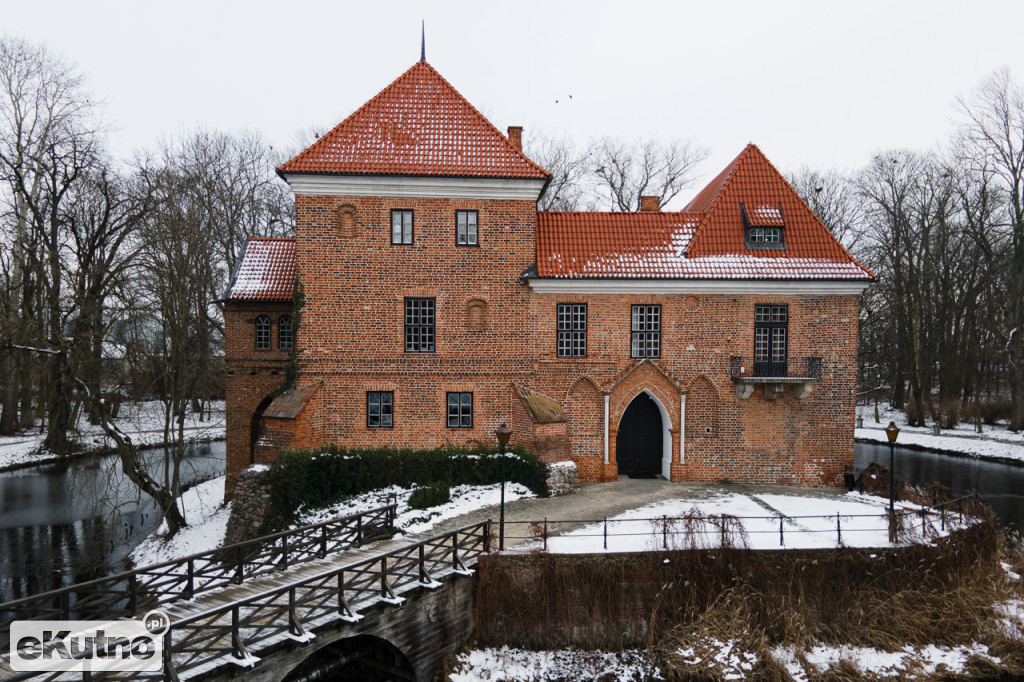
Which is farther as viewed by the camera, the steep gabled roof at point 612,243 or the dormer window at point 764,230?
the dormer window at point 764,230

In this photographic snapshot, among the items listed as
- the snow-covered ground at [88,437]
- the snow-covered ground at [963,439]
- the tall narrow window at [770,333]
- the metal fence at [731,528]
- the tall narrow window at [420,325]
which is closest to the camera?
the metal fence at [731,528]

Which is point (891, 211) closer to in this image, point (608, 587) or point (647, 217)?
point (647, 217)

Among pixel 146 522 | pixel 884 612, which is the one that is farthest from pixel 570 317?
pixel 146 522

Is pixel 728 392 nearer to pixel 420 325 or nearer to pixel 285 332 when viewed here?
pixel 420 325

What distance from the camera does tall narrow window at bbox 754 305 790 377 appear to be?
17.4m

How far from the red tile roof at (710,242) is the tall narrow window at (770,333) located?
98 cm

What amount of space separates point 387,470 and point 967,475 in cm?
2242

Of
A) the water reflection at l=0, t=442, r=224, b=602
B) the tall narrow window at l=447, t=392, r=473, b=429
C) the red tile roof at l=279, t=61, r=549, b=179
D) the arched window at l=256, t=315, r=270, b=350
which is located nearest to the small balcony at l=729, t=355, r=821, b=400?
the tall narrow window at l=447, t=392, r=473, b=429

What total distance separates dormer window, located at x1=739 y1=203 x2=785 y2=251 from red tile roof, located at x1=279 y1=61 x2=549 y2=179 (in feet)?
20.4

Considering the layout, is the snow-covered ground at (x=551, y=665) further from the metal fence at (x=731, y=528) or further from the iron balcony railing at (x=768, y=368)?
the iron balcony railing at (x=768, y=368)

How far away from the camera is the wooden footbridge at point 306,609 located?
760 cm

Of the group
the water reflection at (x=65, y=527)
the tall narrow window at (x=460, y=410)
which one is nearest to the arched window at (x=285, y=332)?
the water reflection at (x=65, y=527)

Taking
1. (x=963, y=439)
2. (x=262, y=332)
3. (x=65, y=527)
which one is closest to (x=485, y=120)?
(x=262, y=332)

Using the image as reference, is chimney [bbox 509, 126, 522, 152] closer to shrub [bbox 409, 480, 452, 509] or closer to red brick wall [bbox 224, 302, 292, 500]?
red brick wall [bbox 224, 302, 292, 500]
